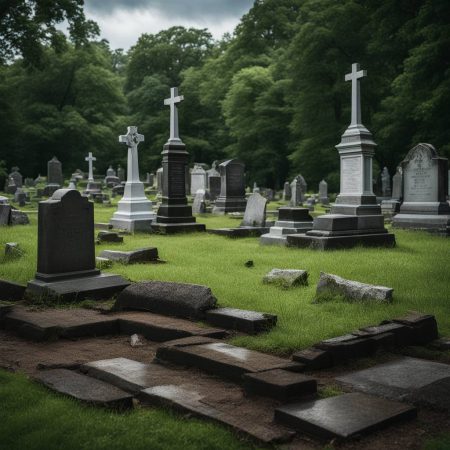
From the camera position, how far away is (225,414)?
11.5 ft

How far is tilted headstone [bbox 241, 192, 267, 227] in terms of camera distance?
15.6 m

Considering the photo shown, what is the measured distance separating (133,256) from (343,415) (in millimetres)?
7007

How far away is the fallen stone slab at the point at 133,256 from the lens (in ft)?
32.3

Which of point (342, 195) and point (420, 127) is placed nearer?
point (342, 195)

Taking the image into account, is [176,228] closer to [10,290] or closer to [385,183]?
[10,290]

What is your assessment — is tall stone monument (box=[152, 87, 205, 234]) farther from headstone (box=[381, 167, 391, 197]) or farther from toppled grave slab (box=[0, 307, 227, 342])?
headstone (box=[381, 167, 391, 197])

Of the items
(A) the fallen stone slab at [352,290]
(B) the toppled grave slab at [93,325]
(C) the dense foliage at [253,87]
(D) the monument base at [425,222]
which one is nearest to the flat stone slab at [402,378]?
(B) the toppled grave slab at [93,325]

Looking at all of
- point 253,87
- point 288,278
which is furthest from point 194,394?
point 253,87

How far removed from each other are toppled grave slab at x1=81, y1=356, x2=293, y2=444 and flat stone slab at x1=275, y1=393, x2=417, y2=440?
0.36 ft

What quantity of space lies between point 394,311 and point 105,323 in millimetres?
3304

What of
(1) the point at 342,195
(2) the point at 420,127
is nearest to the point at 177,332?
(1) the point at 342,195

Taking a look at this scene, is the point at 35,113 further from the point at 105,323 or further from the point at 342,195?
the point at 105,323

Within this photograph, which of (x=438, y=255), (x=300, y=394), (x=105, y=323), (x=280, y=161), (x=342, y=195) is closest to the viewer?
(x=300, y=394)

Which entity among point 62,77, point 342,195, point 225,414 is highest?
point 62,77
